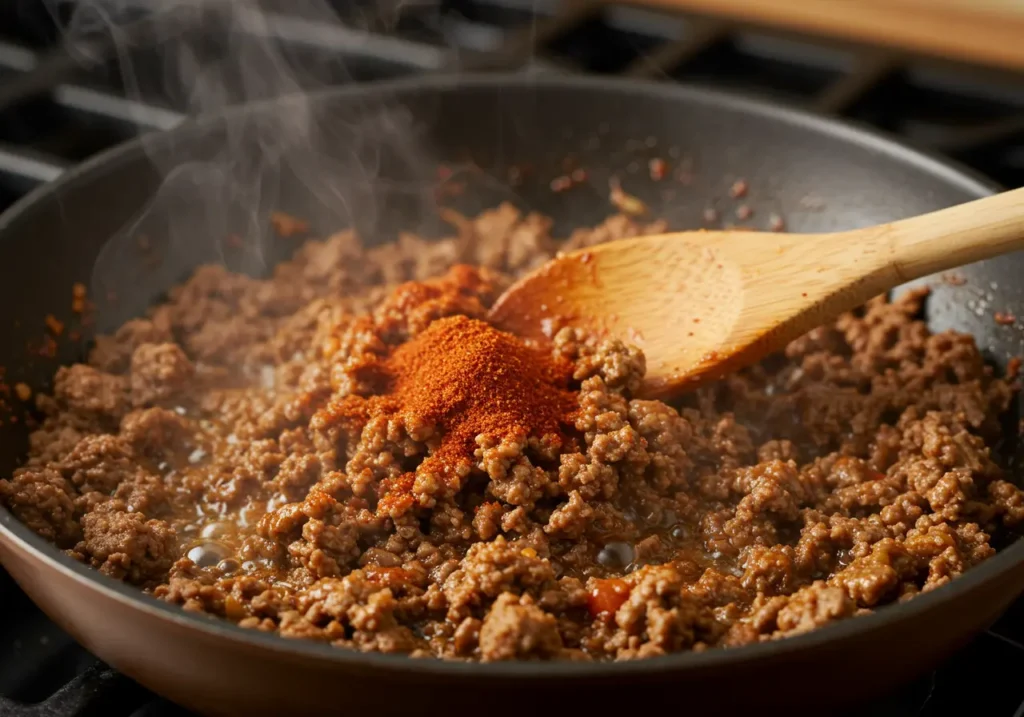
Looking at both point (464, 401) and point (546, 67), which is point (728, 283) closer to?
point (464, 401)

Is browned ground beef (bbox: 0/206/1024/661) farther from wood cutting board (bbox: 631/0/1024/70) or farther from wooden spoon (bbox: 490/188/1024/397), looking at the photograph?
wood cutting board (bbox: 631/0/1024/70)

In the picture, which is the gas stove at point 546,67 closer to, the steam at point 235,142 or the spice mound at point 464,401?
the steam at point 235,142

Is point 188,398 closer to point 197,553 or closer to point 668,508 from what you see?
point 197,553

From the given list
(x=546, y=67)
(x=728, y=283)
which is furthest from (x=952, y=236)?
(x=546, y=67)

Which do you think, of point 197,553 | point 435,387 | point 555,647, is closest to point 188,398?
point 197,553

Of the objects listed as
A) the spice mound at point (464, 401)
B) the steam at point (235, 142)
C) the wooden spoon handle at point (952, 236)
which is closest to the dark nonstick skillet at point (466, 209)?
the steam at point (235, 142)

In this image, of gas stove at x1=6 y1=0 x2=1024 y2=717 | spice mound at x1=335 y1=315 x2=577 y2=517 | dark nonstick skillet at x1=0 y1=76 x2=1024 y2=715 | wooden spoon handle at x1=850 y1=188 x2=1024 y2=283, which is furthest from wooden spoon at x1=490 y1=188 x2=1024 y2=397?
gas stove at x1=6 y1=0 x2=1024 y2=717
